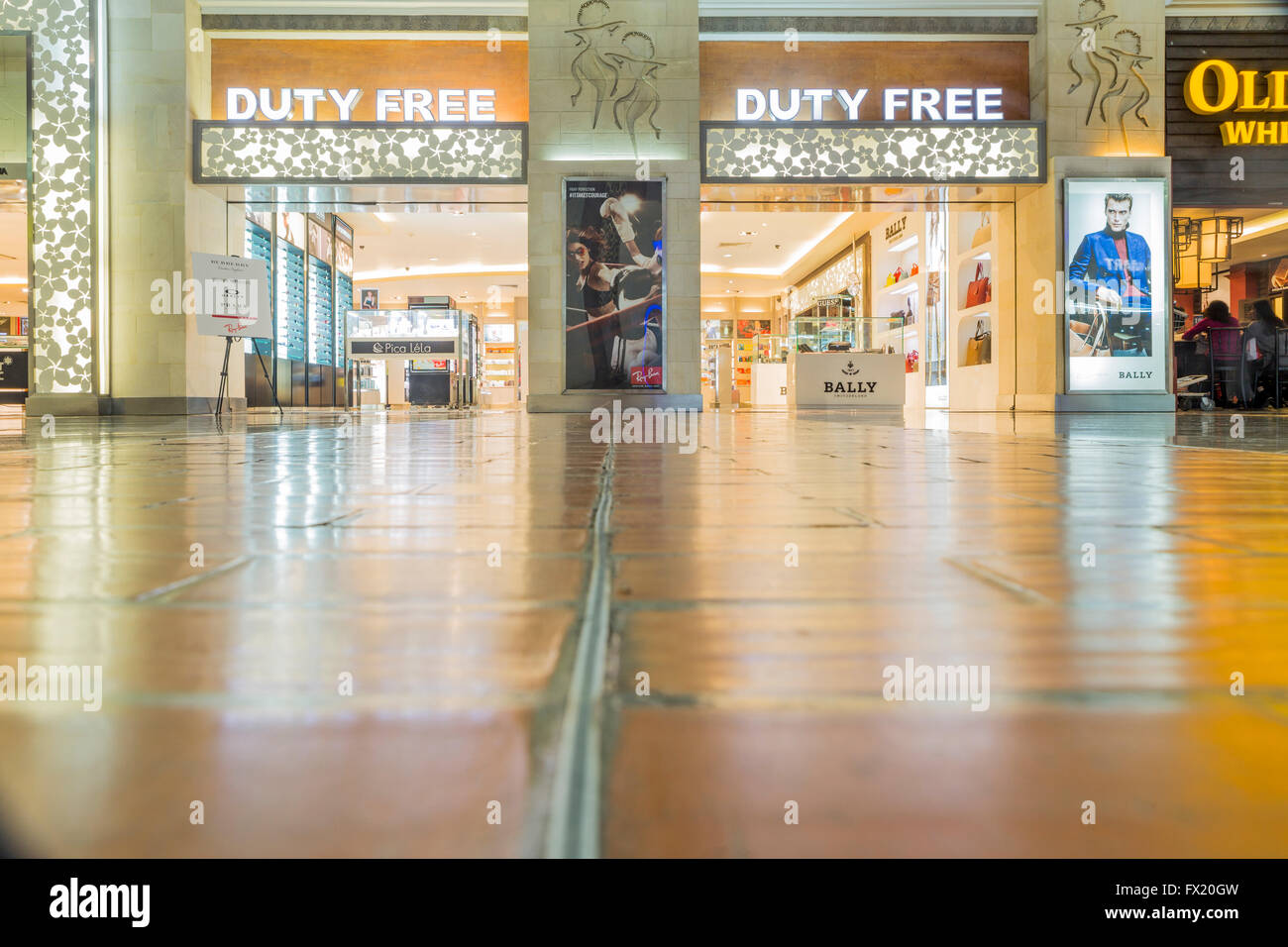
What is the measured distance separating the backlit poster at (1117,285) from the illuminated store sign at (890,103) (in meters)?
1.45

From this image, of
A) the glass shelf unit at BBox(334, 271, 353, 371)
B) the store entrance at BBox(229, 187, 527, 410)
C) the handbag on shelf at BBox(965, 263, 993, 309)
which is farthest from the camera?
the glass shelf unit at BBox(334, 271, 353, 371)

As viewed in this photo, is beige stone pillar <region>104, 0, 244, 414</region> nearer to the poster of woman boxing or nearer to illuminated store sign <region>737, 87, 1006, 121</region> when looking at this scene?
the poster of woman boxing

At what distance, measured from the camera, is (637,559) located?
1.06m

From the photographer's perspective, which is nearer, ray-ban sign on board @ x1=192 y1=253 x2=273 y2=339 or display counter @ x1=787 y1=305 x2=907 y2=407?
ray-ban sign on board @ x1=192 y1=253 x2=273 y2=339

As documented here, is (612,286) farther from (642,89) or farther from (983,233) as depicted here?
(983,233)

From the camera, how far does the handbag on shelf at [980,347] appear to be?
1269 cm

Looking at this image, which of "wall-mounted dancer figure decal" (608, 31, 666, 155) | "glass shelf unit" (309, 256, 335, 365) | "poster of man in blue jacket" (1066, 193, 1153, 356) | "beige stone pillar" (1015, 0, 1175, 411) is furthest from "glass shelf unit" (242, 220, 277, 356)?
"poster of man in blue jacket" (1066, 193, 1153, 356)

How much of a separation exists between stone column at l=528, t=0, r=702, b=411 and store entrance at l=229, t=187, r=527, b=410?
0.80 meters

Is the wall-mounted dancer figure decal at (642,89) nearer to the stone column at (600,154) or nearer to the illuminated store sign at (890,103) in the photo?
the stone column at (600,154)

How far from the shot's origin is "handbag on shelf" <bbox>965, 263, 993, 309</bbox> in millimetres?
12656

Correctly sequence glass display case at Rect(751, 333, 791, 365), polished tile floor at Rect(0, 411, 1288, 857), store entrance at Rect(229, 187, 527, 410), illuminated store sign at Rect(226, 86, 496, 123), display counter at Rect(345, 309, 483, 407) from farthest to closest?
glass display case at Rect(751, 333, 791, 365), display counter at Rect(345, 309, 483, 407), store entrance at Rect(229, 187, 527, 410), illuminated store sign at Rect(226, 86, 496, 123), polished tile floor at Rect(0, 411, 1288, 857)

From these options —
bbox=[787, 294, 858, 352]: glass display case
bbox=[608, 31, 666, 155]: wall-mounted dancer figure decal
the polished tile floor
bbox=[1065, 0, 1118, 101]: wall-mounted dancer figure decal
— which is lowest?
the polished tile floor

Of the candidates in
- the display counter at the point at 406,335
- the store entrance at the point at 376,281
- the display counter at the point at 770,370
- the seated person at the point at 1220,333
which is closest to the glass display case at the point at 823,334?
the display counter at the point at 770,370
